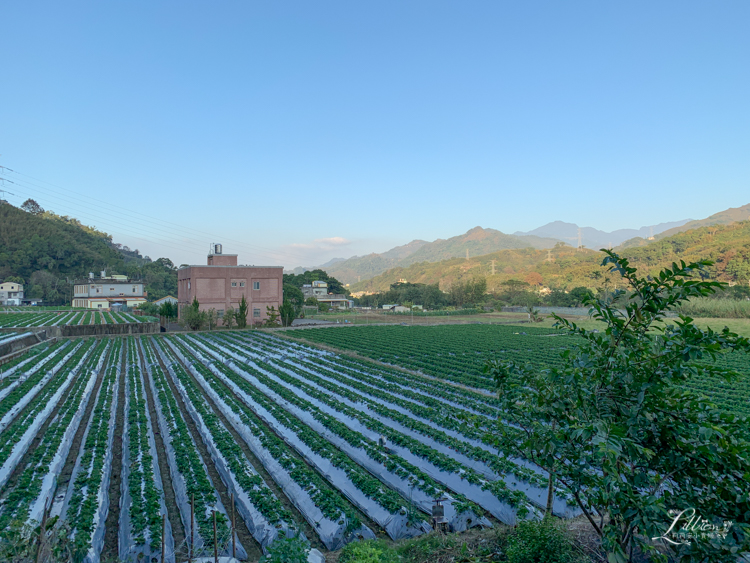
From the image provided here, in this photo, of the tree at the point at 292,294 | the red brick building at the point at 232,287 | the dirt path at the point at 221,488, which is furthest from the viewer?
the tree at the point at 292,294

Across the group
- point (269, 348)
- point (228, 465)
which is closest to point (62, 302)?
point (269, 348)

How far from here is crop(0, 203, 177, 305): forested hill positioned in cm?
8631

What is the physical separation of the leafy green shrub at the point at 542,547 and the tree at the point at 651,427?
3.86 feet

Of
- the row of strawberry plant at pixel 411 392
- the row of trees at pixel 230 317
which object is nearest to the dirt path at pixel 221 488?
the row of strawberry plant at pixel 411 392

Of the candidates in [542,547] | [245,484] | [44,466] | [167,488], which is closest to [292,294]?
[44,466]

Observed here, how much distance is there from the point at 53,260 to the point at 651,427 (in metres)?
116

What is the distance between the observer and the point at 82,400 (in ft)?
49.9

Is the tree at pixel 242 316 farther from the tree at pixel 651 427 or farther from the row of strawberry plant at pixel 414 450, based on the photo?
the tree at pixel 651 427

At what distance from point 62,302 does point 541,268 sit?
13299 cm

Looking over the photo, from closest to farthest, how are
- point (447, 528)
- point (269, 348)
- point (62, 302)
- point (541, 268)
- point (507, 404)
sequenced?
point (507, 404)
point (447, 528)
point (269, 348)
point (62, 302)
point (541, 268)

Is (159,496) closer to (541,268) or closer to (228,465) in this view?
(228,465)

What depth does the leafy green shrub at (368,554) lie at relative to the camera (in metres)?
5.43

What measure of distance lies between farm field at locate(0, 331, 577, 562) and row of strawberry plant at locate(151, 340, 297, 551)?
36 millimetres

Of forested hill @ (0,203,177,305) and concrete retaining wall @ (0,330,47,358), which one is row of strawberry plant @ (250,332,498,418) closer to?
concrete retaining wall @ (0,330,47,358)
